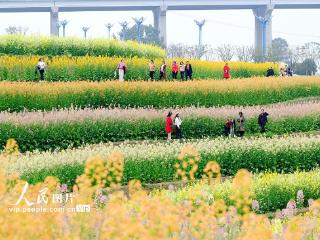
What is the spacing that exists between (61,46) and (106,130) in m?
12.2

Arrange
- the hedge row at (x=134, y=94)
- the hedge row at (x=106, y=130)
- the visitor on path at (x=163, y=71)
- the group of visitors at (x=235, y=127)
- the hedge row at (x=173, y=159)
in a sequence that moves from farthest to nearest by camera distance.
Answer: the visitor on path at (x=163, y=71) < the hedge row at (x=134, y=94) < the group of visitors at (x=235, y=127) < the hedge row at (x=106, y=130) < the hedge row at (x=173, y=159)

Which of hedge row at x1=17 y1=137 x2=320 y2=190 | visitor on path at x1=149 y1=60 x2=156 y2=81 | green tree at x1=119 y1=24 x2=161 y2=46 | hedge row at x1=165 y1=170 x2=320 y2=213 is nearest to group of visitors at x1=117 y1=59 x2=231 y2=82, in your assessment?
visitor on path at x1=149 y1=60 x2=156 y2=81

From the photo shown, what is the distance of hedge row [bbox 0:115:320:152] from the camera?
22.3m

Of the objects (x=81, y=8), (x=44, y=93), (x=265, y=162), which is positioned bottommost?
(x=265, y=162)

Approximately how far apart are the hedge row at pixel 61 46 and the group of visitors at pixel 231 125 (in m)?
10.6

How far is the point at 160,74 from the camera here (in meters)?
32.9

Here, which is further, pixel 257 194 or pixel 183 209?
pixel 257 194

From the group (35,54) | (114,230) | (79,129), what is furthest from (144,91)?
(114,230)

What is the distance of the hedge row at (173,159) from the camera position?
15.8m

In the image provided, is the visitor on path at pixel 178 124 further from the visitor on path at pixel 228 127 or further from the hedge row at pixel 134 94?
the hedge row at pixel 134 94

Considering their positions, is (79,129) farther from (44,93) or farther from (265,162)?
(265,162)

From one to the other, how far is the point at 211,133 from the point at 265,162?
6635 millimetres

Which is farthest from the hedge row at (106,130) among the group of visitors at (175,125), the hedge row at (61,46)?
the hedge row at (61,46)

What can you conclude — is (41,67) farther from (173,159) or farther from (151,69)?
(173,159)
